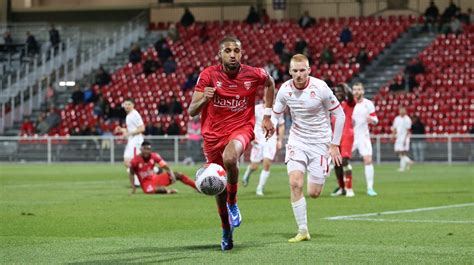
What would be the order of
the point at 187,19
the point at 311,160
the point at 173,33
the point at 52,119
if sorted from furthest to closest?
the point at 187,19 → the point at 173,33 → the point at 52,119 → the point at 311,160

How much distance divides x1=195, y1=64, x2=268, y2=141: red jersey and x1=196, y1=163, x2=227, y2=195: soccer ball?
0.85 meters

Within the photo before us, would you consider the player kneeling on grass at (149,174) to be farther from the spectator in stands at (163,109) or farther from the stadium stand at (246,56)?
the spectator in stands at (163,109)

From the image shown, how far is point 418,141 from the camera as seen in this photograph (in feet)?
135

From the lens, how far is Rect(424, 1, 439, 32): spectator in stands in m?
50.5

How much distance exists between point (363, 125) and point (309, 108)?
9.73 meters

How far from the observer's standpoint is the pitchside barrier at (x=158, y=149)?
40.7m

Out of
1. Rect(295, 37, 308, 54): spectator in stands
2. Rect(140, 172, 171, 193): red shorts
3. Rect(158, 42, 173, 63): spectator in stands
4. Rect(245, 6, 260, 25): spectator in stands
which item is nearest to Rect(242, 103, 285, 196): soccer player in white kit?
Rect(140, 172, 171, 193): red shorts

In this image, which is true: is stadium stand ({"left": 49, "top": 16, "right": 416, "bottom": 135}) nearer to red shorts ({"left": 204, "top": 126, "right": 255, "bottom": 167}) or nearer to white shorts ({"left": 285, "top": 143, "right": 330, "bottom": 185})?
white shorts ({"left": 285, "top": 143, "right": 330, "bottom": 185})

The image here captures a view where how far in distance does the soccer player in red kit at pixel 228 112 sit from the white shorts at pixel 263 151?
11.2 m

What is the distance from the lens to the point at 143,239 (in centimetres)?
1380

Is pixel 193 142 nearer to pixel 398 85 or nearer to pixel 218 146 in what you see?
pixel 398 85

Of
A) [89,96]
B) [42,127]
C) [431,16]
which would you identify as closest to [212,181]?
[42,127]

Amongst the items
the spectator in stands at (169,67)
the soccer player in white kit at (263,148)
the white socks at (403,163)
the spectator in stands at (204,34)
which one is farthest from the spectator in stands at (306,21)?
the soccer player in white kit at (263,148)

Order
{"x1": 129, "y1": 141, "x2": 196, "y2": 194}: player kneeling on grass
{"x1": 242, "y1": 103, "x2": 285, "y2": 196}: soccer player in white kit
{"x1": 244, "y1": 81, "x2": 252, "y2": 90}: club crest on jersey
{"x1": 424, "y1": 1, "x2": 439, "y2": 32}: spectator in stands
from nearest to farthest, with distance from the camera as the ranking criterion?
{"x1": 244, "y1": 81, "x2": 252, "y2": 90}: club crest on jersey, {"x1": 242, "y1": 103, "x2": 285, "y2": 196}: soccer player in white kit, {"x1": 129, "y1": 141, "x2": 196, "y2": 194}: player kneeling on grass, {"x1": 424, "y1": 1, "x2": 439, "y2": 32}: spectator in stands
